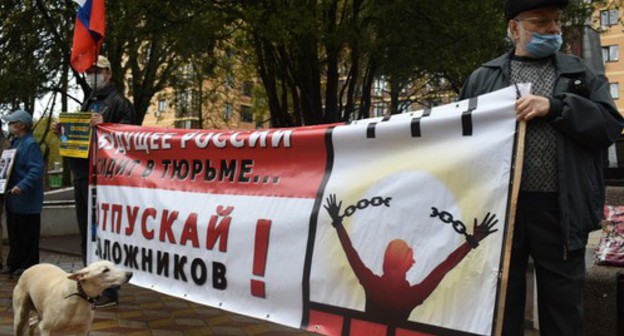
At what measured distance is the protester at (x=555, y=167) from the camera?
8.82 ft

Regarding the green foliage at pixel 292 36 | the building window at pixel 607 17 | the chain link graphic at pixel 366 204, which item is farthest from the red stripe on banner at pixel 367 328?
the building window at pixel 607 17

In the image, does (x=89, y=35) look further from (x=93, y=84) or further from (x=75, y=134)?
(x=75, y=134)

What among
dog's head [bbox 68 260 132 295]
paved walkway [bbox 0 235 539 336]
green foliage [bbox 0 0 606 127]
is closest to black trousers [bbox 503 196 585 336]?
paved walkway [bbox 0 235 539 336]

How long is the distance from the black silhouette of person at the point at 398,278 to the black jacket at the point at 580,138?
0.34 m

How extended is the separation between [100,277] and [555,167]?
8.69 feet

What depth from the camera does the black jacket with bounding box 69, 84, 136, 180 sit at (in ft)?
19.1

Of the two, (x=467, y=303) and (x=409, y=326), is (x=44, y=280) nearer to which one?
(x=409, y=326)

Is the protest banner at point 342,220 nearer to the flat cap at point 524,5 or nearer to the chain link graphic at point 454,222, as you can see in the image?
the chain link graphic at point 454,222

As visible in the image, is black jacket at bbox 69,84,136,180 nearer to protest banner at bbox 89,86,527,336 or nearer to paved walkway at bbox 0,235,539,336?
protest banner at bbox 89,86,527,336

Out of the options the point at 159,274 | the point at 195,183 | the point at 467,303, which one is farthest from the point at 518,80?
the point at 159,274

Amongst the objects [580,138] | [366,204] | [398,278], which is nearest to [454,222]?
[398,278]

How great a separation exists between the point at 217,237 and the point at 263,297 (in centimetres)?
57

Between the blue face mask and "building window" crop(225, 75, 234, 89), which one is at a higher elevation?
"building window" crop(225, 75, 234, 89)

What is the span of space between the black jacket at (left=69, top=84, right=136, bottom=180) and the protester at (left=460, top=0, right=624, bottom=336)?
3942mm
